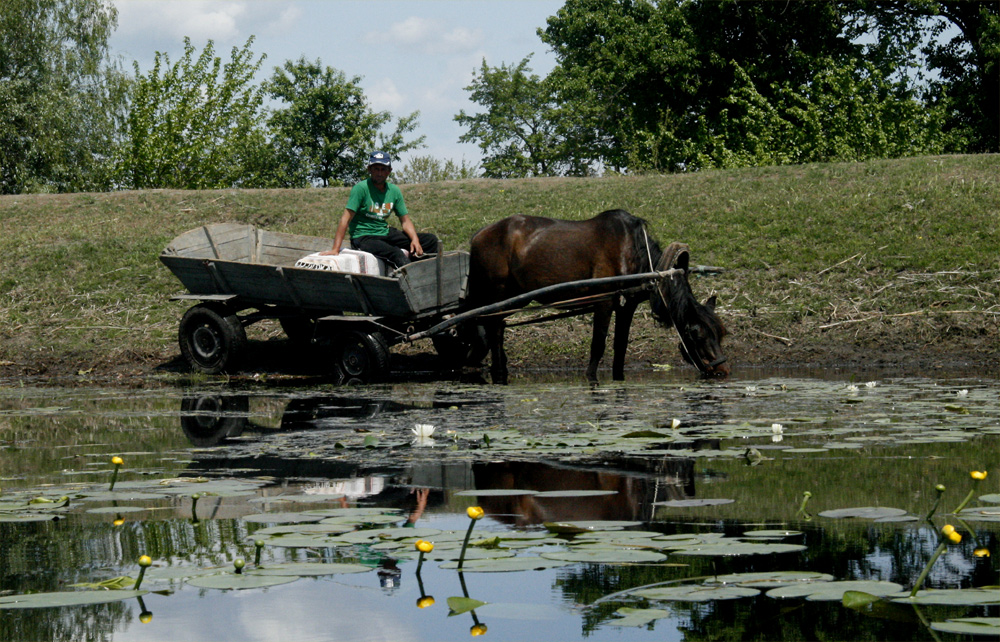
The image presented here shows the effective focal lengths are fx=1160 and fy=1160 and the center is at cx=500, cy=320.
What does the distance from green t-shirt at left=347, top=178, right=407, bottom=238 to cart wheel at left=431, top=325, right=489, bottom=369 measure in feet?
4.37

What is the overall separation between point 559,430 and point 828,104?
89.7 ft

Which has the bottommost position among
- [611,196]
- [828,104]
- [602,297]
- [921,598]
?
[921,598]

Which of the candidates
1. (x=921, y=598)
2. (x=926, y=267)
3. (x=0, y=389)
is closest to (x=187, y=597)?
(x=921, y=598)

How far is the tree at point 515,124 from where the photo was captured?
55.6 metres

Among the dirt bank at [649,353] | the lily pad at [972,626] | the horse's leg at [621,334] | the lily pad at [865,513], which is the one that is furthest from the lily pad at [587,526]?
the dirt bank at [649,353]

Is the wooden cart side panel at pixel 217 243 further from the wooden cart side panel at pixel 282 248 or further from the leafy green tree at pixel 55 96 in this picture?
the leafy green tree at pixel 55 96

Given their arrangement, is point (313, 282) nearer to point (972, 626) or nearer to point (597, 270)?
point (597, 270)

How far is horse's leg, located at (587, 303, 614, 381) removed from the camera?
11.7m

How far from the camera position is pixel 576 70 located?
4234 centimetres

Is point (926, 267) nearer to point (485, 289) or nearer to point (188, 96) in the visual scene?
point (485, 289)

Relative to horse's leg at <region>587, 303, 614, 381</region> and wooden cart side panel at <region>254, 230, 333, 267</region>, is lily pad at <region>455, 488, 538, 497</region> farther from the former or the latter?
wooden cart side panel at <region>254, 230, 333, 267</region>

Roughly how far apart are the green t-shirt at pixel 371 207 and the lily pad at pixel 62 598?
857 centimetres

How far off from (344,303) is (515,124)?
4992 centimetres

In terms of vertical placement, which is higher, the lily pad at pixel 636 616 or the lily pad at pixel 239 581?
the lily pad at pixel 239 581
